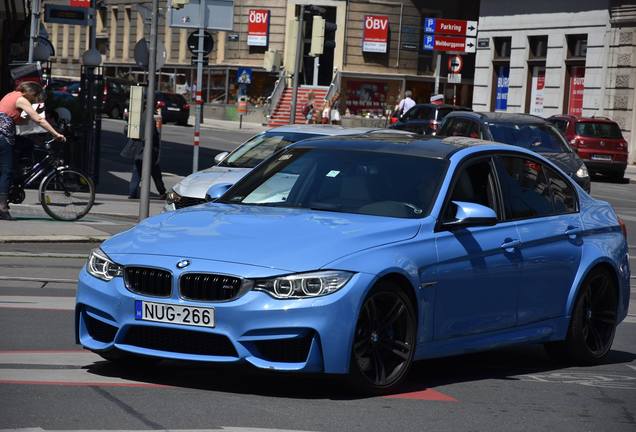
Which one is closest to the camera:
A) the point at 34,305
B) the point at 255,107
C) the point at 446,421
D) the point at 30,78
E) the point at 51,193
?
the point at 446,421

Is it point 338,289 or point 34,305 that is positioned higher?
point 338,289

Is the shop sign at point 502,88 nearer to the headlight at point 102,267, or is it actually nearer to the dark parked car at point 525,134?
the dark parked car at point 525,134

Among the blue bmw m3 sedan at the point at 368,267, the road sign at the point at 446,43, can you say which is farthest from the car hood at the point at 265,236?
the road sign at the point at 446,43

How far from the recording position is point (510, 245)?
8.62m

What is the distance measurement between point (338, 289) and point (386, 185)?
1.34 meters

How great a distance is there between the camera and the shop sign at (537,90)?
169 feet

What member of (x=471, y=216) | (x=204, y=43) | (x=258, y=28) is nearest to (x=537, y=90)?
(x=258, y=28)

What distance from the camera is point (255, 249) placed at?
290 inches

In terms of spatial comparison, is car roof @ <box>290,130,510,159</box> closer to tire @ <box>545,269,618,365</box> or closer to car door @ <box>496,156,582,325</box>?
car door @ <box>496,156,582,325</box>

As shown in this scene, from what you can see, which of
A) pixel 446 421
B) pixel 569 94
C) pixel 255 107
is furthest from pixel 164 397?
pixel 255 107

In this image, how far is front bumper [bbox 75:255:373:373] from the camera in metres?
7.15

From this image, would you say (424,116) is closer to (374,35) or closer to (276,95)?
(276,95)

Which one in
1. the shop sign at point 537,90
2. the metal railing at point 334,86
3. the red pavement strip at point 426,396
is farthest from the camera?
the metal railing at point 334,86

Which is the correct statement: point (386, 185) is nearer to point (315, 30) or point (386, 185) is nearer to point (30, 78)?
point (30, 78)
